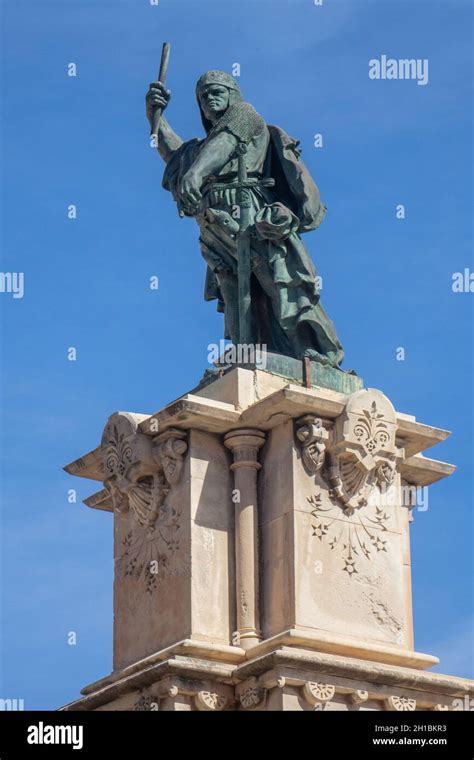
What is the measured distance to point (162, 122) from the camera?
29.8 m

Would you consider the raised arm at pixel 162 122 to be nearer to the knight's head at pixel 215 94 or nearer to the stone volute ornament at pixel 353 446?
the knight's head at pixel 215 94

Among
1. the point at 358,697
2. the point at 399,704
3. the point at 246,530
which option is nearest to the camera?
the point at 358,697

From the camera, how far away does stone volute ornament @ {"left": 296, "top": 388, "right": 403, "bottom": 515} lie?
88.4 ft

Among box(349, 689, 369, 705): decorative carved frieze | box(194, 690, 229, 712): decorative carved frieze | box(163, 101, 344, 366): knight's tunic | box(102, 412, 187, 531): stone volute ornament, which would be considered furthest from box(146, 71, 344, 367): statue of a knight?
box(194, 690, 229, 712): decorative carved frieze

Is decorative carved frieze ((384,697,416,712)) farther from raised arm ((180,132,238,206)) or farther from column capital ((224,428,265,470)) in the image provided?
raised arm ((180,132,238,206))

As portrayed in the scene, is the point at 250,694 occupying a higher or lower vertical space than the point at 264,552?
lower

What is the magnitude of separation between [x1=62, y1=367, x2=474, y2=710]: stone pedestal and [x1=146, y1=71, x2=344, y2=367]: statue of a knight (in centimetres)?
91

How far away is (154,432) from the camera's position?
27.4 metres

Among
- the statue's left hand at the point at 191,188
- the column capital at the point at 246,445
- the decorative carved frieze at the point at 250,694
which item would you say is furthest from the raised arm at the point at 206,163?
the decorative carved frieze at the point at 250,694

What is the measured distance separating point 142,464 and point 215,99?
15.9 ft

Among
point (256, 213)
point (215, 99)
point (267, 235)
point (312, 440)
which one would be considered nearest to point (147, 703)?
point (312, 440)

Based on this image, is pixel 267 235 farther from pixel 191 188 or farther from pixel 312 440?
pixel 312 440
